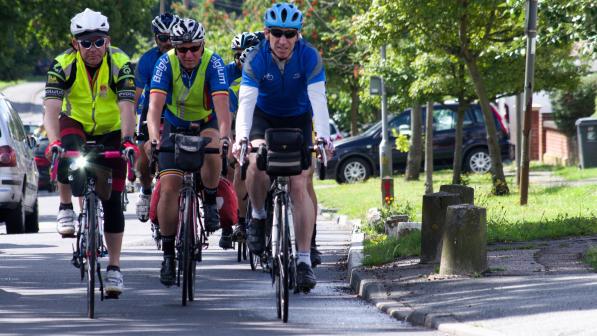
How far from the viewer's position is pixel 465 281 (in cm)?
1078

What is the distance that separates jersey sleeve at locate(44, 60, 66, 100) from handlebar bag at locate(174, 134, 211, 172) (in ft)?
2.83

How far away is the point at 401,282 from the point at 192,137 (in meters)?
2.10

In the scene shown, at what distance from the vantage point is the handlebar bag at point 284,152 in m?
9.58

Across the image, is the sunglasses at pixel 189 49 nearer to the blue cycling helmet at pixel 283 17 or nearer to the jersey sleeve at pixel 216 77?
the jersey sleeve at pixel 216 77

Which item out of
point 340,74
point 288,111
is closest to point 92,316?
point 288,111

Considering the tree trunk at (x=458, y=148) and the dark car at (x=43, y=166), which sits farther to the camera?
the dark car at (x=43, y=166)

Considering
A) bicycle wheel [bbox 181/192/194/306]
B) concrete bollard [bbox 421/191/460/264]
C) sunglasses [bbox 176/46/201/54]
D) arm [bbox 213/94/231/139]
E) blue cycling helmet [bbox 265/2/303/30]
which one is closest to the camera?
blue cycling helmet [bbox 265/2/303/30]

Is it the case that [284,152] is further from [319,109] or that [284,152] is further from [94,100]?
[94,100]

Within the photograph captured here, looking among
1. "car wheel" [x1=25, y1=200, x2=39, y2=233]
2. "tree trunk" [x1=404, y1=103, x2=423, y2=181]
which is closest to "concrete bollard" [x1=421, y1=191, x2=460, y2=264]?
"car wheel" [x1=25, y1=200, x2=39, y2=233]

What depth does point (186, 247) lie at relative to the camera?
1020 centimetres

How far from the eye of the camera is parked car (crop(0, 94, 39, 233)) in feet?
59.2

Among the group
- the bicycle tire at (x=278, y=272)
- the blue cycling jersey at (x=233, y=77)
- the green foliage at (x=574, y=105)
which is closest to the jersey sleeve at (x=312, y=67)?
the bicycle tire at (x=278, y=272)

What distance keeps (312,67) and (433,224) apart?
2755 millimetres

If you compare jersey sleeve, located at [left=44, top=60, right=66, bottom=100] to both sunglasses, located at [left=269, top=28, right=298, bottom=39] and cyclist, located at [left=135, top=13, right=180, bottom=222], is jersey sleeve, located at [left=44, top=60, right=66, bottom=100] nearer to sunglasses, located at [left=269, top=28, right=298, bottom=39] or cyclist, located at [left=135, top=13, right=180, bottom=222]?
sunglasses, located at [left=269, top=28, right=298, bottom=39]
